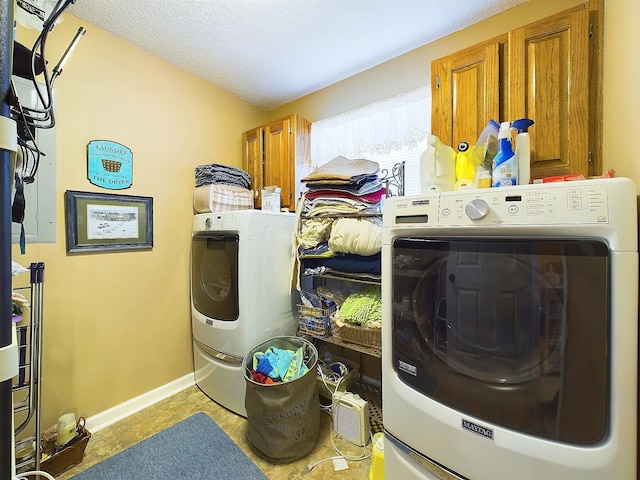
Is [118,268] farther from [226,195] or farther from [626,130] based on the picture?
[626,130]

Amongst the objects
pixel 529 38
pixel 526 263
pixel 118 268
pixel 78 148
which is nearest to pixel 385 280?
pixel 526 263

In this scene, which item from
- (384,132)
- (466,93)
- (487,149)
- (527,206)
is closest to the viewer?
(527,206)

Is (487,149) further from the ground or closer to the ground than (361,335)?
further from the ground

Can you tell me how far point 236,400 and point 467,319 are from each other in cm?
152

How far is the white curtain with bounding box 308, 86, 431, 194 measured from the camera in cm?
181

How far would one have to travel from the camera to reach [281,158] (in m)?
2.23

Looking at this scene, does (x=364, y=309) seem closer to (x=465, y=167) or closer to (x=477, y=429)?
(x=477, y=429)

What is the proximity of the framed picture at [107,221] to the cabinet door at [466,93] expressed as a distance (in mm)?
1908

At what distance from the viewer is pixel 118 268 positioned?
178 cm

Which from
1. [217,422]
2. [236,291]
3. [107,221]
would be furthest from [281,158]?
[217,422]

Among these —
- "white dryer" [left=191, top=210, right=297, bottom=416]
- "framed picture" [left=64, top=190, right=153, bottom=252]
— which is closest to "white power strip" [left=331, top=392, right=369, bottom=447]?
"white dryer" [left=191, top=210, right=297, bottom=416]

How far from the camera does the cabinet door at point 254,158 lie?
7.80 feet

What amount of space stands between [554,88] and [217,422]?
246 cm

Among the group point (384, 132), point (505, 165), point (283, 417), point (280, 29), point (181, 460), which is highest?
point (280, 29)
